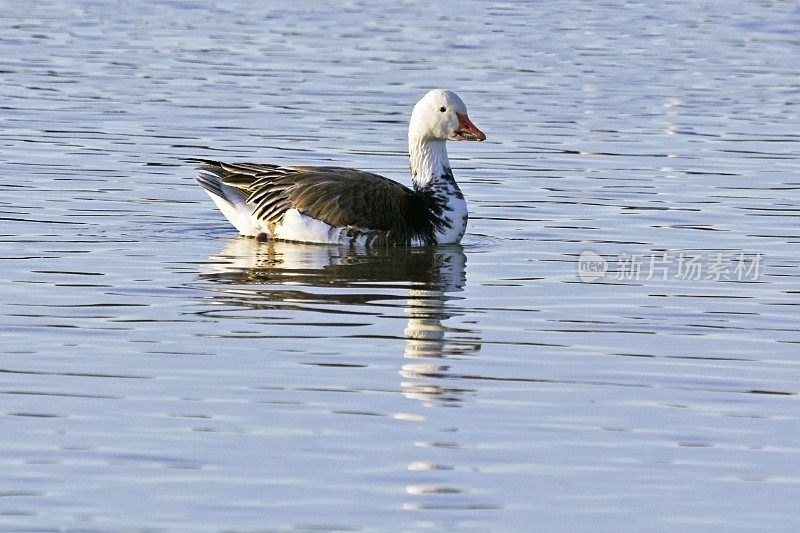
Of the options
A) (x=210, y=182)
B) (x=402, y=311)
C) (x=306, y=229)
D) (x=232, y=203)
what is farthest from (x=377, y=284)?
(x=210, y=182)

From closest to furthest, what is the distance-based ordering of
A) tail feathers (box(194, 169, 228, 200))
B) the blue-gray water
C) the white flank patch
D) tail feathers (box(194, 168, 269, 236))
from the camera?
the blue-gray water → the white flank patch → tail feathers (box(194, 168, 269, 236)) → tail feathers (box(194, 169, 228, 200))

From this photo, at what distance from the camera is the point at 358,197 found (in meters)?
14.9

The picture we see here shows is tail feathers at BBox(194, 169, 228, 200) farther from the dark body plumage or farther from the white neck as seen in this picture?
the white neck

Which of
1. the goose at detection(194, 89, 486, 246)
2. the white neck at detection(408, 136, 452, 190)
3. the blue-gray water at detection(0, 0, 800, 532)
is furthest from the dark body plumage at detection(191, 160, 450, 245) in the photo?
the blue-gray water at detection(0, 0, 800, 532)

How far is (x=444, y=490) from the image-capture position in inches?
301

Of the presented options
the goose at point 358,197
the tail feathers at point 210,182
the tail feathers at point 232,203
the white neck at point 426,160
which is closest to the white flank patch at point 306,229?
the goose at point 358,197

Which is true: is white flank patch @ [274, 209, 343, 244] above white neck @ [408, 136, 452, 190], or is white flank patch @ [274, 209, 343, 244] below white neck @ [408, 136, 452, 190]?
below

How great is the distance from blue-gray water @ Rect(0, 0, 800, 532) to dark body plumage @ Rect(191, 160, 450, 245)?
0.90 feet

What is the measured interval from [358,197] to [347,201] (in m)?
0.10

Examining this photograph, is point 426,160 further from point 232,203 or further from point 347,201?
point 232,203

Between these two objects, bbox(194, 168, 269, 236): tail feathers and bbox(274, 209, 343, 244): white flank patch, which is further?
bbox(194, 168, 269, 236): tail feathers

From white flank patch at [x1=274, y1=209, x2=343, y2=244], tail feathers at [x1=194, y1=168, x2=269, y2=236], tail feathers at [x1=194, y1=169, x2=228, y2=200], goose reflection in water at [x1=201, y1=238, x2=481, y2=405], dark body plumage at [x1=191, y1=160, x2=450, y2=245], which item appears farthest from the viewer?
tail feathers at [x1=194, y1=169, x2=228, y2=200]

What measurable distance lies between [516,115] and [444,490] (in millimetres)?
14963

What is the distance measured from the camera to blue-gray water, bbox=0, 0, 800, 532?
7688 millimetres
